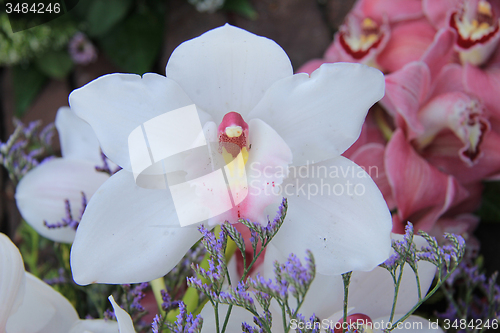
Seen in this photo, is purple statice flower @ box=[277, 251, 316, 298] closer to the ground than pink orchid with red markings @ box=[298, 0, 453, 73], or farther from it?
closer to the ground

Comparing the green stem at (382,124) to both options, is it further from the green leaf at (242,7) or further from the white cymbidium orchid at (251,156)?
the green leaf at (242,7)

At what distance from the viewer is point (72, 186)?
1.35 feet

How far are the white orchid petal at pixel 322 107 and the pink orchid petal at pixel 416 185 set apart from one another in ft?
0.64

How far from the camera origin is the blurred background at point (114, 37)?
34.3 inches

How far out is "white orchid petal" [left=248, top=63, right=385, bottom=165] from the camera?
293mm

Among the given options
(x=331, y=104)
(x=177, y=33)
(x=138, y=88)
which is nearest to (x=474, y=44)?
(x=331, y=104)

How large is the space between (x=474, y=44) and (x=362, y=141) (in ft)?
0.59

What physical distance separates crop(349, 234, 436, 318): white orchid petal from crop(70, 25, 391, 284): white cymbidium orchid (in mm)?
69

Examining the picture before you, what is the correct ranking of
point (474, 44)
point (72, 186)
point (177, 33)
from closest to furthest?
1. point (72, 186)
2. point (474, 44)
3. point (177, 33)

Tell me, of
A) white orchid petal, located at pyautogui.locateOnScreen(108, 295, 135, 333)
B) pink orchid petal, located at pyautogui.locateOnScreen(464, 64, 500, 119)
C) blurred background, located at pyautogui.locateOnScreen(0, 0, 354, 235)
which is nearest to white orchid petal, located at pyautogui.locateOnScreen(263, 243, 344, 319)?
white orchid petal, located at pyautogui.locateOnScreen(108, 295, 135, 333)

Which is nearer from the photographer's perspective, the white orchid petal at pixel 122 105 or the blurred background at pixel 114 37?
Answer: the white orchid petal at pixel 122 105

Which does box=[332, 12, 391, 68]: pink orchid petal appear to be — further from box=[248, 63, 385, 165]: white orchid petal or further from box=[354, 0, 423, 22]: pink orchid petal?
box=[248, 63, 385, 165]: white orchid petal

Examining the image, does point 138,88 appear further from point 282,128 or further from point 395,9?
point 395,9

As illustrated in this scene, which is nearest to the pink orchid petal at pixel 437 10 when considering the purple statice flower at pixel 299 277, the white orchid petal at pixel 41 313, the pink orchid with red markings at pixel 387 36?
the pink orchid with red markings at pixel 387 36
